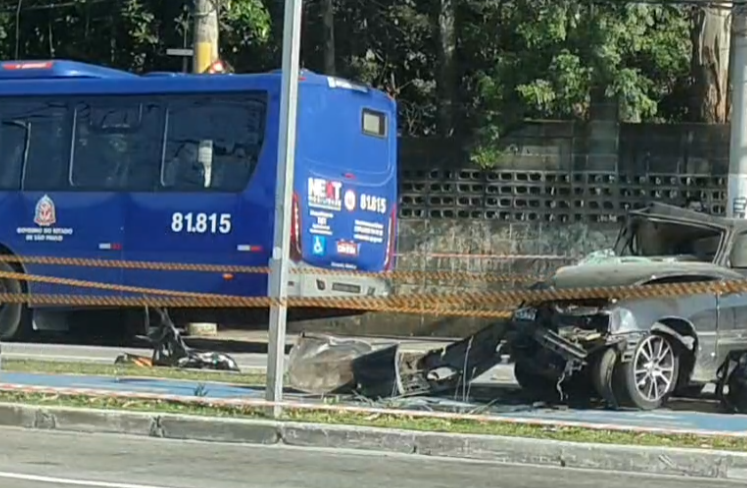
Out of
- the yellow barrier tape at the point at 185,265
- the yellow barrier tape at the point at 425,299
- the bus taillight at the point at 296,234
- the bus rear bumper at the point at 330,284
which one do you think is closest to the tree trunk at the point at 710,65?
the yellow barrier tape at the point at 185,265

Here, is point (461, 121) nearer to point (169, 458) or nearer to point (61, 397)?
point (61, 397)

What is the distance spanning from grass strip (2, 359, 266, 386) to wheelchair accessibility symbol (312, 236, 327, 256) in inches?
131

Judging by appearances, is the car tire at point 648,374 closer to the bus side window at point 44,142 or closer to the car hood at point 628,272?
the car hood at point 628,272

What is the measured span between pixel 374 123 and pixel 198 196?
8.91 feet

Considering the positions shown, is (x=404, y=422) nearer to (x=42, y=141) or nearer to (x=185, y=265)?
(x=185, y=265)

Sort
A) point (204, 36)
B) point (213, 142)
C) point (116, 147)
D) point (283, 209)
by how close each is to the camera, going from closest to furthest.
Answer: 1. point (283, 209)
2. point (213, 142)
3. point (116, 147)
4. point (204, 36)

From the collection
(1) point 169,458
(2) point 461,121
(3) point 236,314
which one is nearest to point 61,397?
(1) point 169,458

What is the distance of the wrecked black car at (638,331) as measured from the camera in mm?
12508

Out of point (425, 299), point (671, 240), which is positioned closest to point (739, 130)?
point (671, 240)

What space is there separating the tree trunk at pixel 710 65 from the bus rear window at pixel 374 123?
7.47 m

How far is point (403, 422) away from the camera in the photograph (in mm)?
11836

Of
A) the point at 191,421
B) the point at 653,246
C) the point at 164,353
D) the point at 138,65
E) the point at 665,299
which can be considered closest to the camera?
the point at 191,421

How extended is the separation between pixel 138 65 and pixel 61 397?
17.1 m

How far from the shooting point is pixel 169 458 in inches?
420
